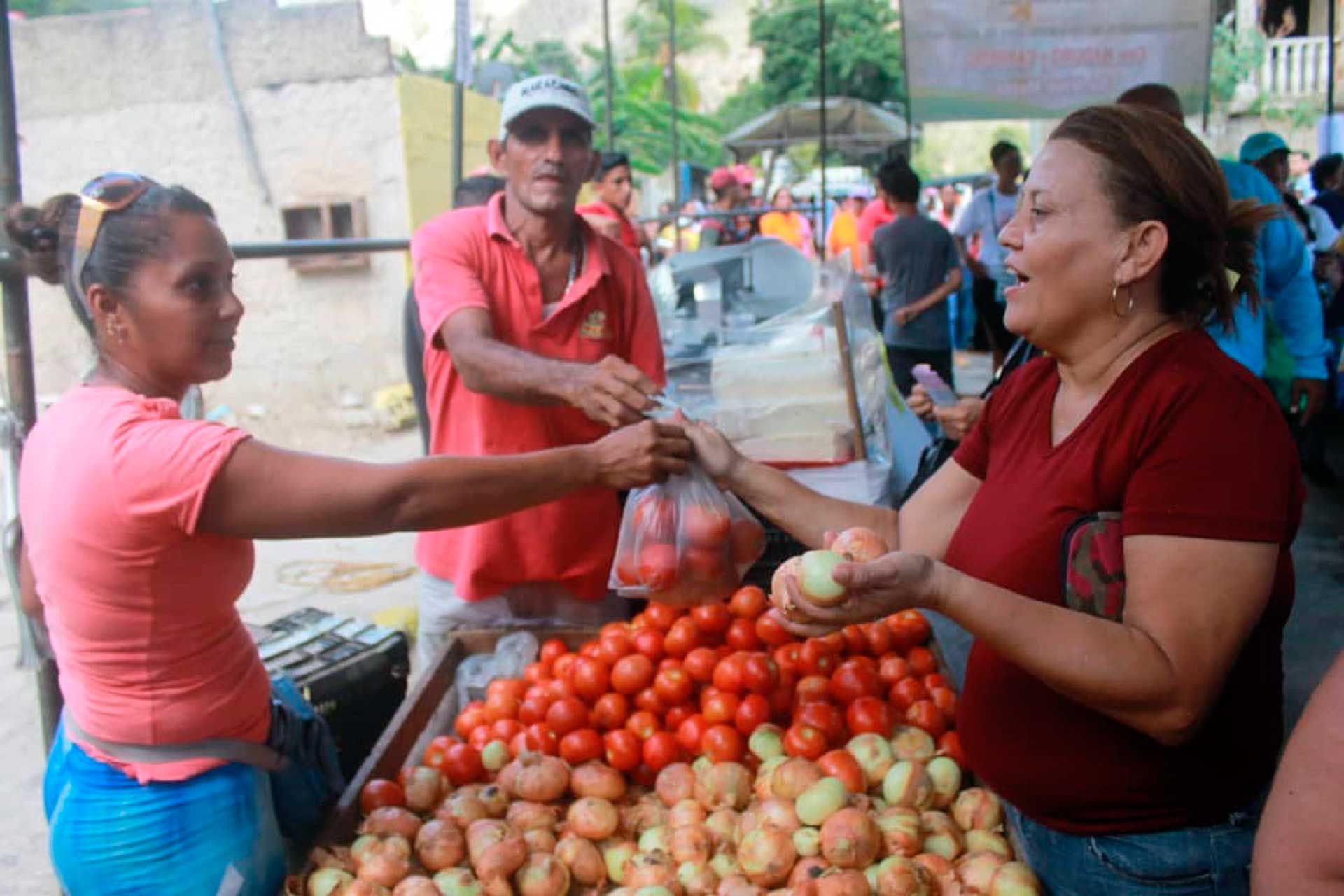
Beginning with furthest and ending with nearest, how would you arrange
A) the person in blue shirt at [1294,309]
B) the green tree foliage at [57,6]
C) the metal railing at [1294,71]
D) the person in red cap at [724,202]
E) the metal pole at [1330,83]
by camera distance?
the metal railing at [1294,71], the green tree foliage at [57,6], the person in red cap at [724,202], the metal pole at [1330,83], the person in blue shirt at [1294,309]

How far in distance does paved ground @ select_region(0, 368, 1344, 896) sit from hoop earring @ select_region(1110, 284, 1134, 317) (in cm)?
281

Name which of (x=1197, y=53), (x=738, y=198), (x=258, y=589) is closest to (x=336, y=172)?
(x=738, y=198)

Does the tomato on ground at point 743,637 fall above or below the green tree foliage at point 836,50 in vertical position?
below

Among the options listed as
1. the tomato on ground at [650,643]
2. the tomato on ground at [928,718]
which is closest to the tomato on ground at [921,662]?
the tomato on ground at [928,718]

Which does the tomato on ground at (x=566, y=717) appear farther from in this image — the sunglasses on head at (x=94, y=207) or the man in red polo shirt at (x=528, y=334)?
the sunglasses on head at (x=94, y=207)

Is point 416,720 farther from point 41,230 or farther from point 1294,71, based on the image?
point 1294,71

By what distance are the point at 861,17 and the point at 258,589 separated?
2856 centimetres

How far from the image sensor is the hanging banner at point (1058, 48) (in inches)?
205

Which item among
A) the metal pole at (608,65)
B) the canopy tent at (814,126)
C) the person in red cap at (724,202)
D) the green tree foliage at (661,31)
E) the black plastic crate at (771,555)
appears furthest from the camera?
the green tree foliage at (661,31)

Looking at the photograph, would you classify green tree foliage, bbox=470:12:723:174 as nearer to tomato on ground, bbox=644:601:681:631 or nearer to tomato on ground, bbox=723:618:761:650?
tomato on ground, bbox=644:601:681:631

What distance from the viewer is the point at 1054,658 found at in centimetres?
138

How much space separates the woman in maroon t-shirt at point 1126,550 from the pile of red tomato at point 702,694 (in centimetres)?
57

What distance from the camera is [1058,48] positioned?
5.25 m

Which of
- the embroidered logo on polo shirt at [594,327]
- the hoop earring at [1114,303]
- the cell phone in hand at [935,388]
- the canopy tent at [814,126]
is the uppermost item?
the canopy tent at [814,126]
